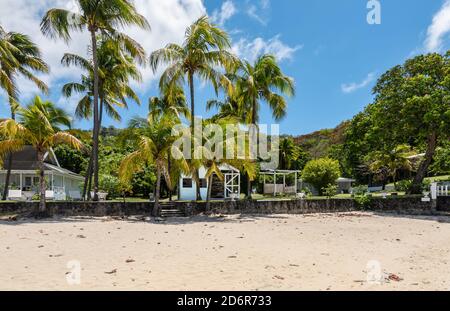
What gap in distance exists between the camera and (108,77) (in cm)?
2339

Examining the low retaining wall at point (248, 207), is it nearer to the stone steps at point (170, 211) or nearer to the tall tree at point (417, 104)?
the stone steps at point (170, 211)

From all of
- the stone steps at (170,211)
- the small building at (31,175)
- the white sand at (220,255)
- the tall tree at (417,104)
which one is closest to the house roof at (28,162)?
the small building at (31,175)

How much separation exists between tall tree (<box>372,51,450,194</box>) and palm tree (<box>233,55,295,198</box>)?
5.91 meters

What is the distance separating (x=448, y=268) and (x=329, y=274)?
2899 mm

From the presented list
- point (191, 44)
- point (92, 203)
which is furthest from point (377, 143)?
point (92, 203)

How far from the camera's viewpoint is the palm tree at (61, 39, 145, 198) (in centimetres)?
2123

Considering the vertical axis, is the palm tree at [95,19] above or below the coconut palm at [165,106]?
above

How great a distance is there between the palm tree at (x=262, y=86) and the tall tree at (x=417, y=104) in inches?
233

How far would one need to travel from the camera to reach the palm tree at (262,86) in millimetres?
22984

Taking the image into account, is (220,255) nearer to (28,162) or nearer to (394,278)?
(394,278)

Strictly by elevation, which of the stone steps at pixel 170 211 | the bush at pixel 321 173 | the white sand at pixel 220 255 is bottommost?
the white sand at pixel 220 255

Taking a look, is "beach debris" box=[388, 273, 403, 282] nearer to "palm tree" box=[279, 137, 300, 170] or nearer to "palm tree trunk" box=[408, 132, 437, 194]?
"palm tree trunk" box=[408, 132, 437, 194]
